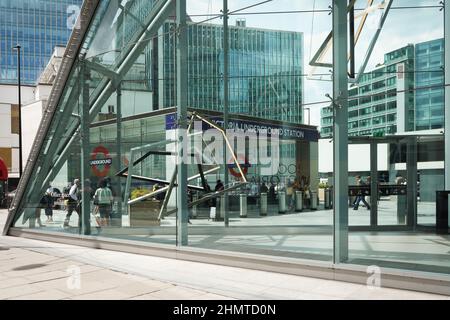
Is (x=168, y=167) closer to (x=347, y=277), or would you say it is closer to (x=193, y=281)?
(x=193, y=281)

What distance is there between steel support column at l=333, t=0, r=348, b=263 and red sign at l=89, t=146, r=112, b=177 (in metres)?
6.51

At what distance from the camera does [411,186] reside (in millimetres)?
10969

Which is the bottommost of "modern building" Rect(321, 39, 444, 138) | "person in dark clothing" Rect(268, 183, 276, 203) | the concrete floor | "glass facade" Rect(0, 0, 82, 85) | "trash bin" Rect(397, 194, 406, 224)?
the concrete floor

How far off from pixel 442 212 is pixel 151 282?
21.6ft

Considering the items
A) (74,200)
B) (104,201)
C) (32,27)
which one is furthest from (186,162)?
(32,27)

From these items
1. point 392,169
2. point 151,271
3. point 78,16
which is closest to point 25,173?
point 78,16

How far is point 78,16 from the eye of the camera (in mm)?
12086

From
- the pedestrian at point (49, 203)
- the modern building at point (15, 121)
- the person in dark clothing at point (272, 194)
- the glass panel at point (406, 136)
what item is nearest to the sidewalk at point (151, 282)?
the glass panel at point (406, 136)

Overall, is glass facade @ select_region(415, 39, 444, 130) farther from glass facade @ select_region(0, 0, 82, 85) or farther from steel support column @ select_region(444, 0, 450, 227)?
glass facade @ select_region(0, 0, 82, 85)

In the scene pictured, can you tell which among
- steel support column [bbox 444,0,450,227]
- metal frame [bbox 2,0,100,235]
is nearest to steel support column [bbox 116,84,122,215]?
metal frame [bbox 2,0,100,235]

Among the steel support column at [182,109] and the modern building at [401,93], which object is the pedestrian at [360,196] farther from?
the steel support column at [182,109]

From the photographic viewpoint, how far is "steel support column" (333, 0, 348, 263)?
7.80 m

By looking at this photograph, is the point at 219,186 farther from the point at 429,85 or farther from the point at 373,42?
the point at 429,85

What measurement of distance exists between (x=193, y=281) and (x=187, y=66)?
5091 mm
